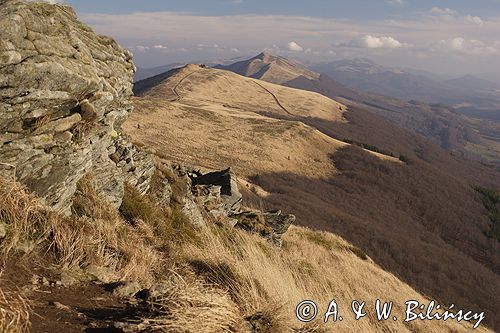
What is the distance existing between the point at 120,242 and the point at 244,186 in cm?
4028

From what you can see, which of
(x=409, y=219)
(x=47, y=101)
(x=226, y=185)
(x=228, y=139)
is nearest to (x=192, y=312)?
(x=47, y=101)

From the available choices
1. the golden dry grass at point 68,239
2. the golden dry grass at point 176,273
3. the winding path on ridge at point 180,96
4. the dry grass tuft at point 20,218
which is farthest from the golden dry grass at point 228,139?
the dry grass tuft at point 20,218

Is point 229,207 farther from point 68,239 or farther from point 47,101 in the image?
point 68,239

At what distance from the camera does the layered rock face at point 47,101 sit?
715cm

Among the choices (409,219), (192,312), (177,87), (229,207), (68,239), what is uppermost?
(192,312)

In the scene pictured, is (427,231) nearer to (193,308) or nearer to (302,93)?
(193,308)

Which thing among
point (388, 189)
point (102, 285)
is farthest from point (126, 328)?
point (388, 189)

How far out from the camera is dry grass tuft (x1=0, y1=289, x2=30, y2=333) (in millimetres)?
3988

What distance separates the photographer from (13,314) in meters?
4.16

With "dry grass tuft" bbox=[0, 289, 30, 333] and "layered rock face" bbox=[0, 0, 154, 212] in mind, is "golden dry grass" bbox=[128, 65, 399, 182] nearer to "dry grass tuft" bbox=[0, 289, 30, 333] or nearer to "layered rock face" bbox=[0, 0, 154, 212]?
"layered rock face" bbox=[0, 0, 154, 212]

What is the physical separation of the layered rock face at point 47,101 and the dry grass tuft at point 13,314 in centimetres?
334

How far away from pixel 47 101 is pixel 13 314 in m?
4.87

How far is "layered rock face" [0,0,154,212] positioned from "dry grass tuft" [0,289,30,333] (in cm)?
334

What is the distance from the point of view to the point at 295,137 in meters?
88.5
